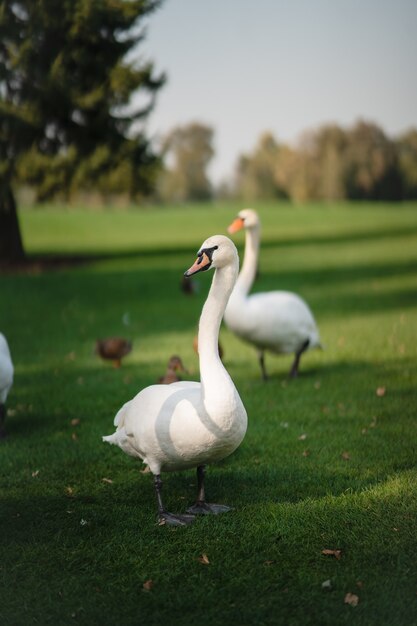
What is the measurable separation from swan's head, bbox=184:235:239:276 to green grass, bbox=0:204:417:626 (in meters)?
1.68

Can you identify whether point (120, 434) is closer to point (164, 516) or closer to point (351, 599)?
point (164, 516)

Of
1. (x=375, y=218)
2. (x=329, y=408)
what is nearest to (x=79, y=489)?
(x=329, y=408)

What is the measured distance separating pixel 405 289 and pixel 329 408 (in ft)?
37.7

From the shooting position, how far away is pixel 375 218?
43.0 metres

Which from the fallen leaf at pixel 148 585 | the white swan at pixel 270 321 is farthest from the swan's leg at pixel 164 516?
the white swan at pixel 270 321

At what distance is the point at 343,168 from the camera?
46.2 m

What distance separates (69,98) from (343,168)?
2846cm

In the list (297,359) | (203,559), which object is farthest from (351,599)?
(297,359)

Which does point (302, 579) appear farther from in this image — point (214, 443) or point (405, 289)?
point (405, 289)

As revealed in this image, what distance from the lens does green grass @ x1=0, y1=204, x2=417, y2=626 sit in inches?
157

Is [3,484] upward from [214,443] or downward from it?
downward

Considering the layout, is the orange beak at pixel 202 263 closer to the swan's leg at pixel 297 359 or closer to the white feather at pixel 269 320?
the white feather at pixel 269 320

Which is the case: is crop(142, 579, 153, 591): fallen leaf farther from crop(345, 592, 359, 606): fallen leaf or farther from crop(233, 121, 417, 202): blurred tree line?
crop(233, 121, 417, 202): blurred tree line

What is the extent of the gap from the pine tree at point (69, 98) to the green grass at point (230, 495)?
30.1ft
